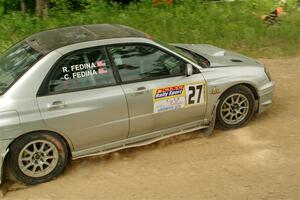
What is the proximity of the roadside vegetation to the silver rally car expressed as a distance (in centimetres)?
389

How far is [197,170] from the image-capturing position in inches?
202

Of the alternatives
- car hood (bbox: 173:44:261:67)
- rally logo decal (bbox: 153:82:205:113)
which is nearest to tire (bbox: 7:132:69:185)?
rally logo decal (bbox: 153:82:205:113)

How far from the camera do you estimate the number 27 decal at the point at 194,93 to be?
5448mm

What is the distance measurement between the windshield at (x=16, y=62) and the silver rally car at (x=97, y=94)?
0.02 metres

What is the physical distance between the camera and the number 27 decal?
17.9 ft

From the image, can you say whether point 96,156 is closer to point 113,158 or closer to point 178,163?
point 113,158

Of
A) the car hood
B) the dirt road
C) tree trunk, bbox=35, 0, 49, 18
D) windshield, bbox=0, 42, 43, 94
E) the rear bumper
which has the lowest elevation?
the dirt road

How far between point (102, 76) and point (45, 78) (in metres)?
0.67

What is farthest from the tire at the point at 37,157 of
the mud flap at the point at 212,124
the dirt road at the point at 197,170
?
the mud flap at the point at 212,124

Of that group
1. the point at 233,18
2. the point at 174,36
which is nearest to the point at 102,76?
the point at 174,36

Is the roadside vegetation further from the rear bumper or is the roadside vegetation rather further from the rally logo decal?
the rally logo decal

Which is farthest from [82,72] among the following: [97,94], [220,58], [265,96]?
[265,96]

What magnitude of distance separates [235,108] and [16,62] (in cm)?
298

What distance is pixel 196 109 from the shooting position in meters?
5.59
